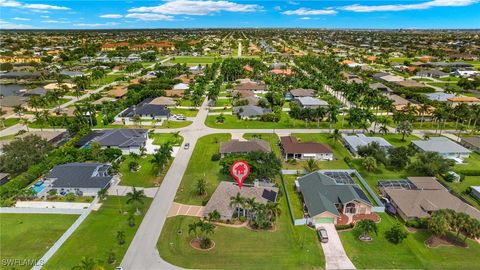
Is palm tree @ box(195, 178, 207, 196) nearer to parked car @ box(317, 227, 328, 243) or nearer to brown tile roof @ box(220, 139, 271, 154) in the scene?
brown tile roof @ box(220, 139, 271, 154)

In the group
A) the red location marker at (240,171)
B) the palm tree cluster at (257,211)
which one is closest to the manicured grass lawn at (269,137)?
the red location marker at (240,171)

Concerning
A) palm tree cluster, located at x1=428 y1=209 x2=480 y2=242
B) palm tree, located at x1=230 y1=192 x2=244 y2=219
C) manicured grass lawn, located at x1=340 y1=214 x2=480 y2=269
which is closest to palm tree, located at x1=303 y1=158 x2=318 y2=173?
manicured grass lawn, located at x1=340 y1=214 x2=480 y2=269

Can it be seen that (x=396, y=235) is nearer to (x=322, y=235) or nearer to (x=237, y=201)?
(x=322, y=235)

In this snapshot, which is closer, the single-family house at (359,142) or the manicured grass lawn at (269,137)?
the single-family house at (359,142)

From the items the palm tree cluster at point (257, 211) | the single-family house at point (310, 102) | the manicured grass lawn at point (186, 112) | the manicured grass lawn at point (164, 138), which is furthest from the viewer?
the single-family house at point (310, 102)

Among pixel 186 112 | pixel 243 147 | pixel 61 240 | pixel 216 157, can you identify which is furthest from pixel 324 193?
pixel 186 112

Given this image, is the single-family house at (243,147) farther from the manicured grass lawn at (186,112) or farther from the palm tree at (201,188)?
the manicured grass lawn at (186,112)
